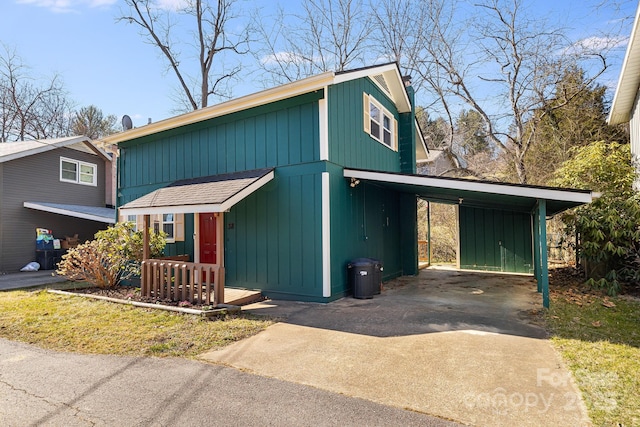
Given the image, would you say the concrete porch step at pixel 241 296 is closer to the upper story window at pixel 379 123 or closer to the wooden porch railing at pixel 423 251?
the upper story window at pixel 379 123

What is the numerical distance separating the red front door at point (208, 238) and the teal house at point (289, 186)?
25 mm

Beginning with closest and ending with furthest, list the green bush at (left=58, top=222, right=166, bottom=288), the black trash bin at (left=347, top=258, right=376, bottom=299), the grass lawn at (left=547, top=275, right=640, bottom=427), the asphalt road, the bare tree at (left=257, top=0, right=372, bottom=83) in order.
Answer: the asphalt road
the grass lawn at (left=547, top=275, right=640, bottom=427)
the black trash bin at (left=347, top=258, right=376, bottom=299)
the green bush at (left=58, top=222, right=166, bottom=288)
the bare tree at (left=257, top=0, right=372, bottom=83)

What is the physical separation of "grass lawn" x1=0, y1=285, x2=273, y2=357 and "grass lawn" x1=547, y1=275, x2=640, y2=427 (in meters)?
3.91

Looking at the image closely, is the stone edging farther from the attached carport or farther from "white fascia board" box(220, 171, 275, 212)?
the attached carport

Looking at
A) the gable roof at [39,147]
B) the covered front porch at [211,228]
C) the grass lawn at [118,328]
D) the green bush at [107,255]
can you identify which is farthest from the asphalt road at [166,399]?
the gable roof at [39,147]

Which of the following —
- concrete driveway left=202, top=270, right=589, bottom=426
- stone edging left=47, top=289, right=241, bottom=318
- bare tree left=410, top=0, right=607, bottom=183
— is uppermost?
bare tree left=410, top=0, right=607, bottom=183

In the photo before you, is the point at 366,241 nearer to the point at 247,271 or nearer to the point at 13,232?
the point at 247,271

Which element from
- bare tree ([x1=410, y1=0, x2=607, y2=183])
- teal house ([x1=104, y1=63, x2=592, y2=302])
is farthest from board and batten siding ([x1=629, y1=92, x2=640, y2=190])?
bare tree ([x1=410, y1=0, x2=607, y2=183])

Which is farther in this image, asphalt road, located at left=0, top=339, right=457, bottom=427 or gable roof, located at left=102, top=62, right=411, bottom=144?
gable roof, located at left=102, top=62, right=411, bottom=144

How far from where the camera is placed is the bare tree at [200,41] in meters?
18.2

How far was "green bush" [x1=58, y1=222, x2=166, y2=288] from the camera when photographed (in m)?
7.95

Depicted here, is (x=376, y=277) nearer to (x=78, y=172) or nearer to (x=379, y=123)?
(x=379, y=123)

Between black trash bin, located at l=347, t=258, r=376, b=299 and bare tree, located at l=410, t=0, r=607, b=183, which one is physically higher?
bare tree, located at l=410, t=0, r=607, b=183

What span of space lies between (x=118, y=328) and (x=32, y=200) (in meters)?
12.3
